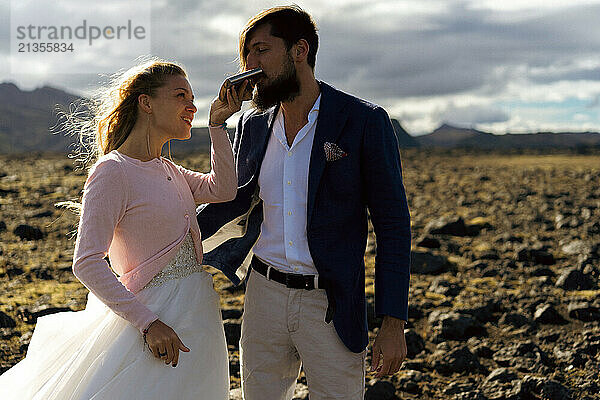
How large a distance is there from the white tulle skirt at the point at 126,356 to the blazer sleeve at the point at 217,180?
38cm

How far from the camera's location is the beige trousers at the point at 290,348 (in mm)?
3281

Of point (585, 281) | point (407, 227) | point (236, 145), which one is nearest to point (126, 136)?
point (236, 145)

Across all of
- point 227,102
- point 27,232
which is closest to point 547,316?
point 227,102

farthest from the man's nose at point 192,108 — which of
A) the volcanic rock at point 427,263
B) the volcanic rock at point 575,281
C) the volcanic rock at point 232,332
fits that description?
the volcanic rock at point 427,263

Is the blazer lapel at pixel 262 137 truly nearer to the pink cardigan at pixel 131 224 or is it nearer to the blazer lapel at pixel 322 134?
the pink cardigan at pixel 131 224

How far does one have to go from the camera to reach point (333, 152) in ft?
10.5

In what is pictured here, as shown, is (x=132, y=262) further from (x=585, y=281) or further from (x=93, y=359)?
(x=585, y=281)

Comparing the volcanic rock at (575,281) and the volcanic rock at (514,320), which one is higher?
the volcanic rock at (575,281)

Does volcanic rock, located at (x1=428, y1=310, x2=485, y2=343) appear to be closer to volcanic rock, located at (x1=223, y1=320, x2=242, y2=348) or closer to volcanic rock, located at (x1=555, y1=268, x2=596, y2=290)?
volcanic rock, located at (x1=223, y1=320, x2=242, y2=348)

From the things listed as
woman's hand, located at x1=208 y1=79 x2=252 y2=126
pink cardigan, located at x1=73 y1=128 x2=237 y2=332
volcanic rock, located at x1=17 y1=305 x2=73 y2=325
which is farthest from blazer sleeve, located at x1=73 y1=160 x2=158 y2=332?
volcanic rock, located at x1=17 y1=305 x2=73 y2=325

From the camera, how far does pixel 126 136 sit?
3047 mm

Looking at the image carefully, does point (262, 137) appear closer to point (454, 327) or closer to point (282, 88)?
point (282, 88)

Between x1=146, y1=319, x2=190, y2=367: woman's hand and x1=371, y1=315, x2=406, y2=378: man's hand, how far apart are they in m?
0.91

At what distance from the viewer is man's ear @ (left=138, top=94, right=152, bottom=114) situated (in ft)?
9.86
